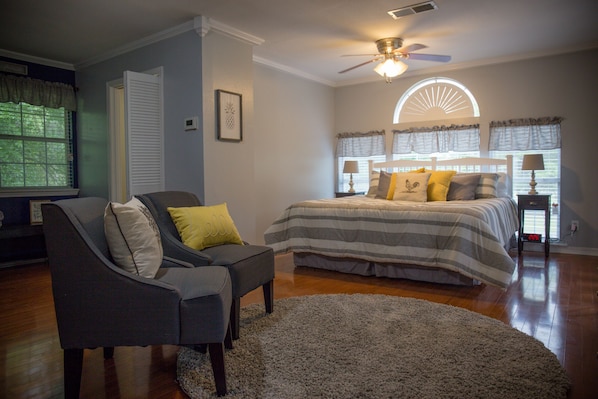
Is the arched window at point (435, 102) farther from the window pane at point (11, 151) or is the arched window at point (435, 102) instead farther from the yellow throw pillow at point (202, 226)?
the window pane at point (11, 151)

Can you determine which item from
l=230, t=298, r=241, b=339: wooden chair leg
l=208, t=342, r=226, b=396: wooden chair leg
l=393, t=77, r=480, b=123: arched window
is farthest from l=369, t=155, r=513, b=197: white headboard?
l=208, t=342, r=226, b=396: wooden chair leg

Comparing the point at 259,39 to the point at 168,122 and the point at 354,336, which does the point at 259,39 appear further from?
the point at 354,336

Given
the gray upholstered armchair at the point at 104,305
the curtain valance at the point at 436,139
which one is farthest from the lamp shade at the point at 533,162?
the gray upholstered armchair at the point at 104,305

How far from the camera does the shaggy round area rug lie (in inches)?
72.7

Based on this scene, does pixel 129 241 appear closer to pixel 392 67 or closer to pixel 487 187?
pixel 392 67

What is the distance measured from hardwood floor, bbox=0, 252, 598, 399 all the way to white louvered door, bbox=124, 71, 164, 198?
1329 millimetres

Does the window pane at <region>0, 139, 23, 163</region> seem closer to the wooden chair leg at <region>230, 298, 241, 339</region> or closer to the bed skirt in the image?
the bed skirt

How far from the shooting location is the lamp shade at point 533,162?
15.8ft

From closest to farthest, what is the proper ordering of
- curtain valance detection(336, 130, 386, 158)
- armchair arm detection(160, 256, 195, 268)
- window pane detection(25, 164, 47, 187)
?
armchair arm detection(160, 256, 195, 268)
window pane detection(25, 164, 47, 187)
curtain valance detection(336, 130, 386, 158)

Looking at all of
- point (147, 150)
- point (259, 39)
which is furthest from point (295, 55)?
point (147, 150)

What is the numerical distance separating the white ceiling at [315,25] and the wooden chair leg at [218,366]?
289 centimetres

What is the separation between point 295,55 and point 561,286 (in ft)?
12.5

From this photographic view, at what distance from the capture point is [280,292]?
11.4 feet

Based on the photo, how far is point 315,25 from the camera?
13.4ft
